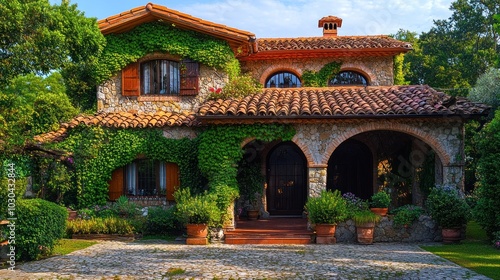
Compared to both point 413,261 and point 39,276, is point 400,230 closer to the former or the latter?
point 413,261

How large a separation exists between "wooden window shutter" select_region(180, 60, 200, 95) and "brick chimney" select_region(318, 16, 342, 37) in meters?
7.91

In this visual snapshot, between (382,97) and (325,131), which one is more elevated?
(382,97)

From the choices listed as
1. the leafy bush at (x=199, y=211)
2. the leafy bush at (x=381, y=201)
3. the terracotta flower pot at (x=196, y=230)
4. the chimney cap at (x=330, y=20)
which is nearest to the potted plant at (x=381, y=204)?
the leafy bush at (x=381, y=201)

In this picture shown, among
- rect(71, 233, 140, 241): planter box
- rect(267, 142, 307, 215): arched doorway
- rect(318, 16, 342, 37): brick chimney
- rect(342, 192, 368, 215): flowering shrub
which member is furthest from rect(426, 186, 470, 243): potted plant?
rect(318, 16, 342, 37): brick chimney

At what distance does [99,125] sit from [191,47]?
13.5 ft

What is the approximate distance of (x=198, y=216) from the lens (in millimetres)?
13375

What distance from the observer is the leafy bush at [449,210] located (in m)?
12.9

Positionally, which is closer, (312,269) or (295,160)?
(312,269)

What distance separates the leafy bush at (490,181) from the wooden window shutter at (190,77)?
9158 millimetres

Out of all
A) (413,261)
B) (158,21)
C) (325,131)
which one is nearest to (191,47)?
(158,21)

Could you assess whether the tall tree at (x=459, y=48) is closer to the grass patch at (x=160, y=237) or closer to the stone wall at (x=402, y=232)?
the stone wall at (x=402, y=232)

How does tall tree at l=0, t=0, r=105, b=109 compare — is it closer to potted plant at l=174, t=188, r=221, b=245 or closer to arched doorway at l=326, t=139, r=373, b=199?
potted plant at l=174, t=188, r=221, b=245

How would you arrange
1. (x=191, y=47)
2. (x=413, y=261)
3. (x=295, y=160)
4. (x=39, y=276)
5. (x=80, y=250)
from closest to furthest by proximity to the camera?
(x=39, y=276) < (x=413, y=261) < (x=80, y=250) < (x=191, y=47) < (x=295, y=160)

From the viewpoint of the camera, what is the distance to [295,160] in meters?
18.0
